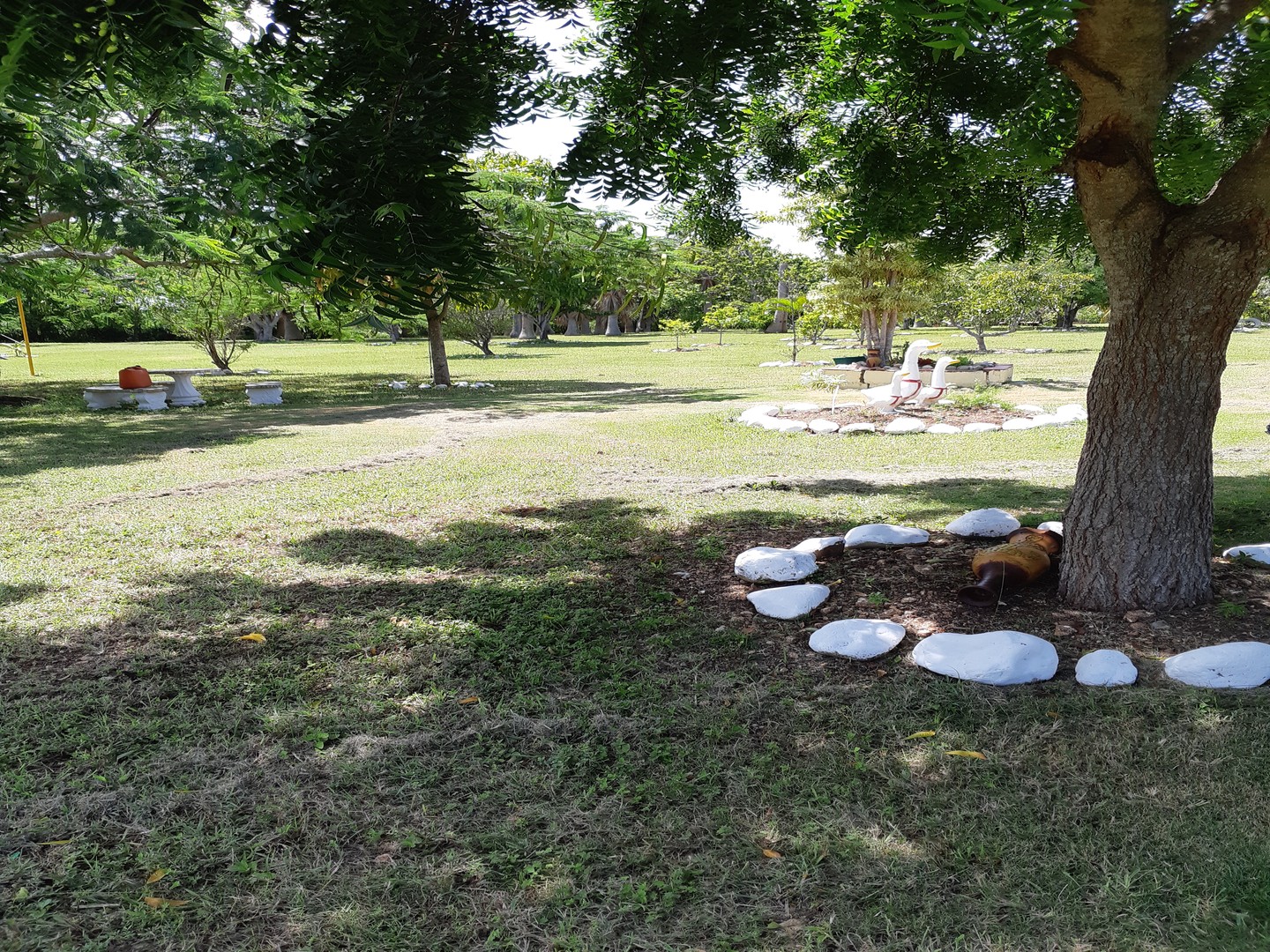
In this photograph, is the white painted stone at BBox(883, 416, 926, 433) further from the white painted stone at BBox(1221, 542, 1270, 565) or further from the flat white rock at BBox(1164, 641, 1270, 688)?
the flat white rock at BBox(1164, 641, 1270, 688)

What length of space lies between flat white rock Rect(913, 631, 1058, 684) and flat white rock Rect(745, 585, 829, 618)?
28.9 inches

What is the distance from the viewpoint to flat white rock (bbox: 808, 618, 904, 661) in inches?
167

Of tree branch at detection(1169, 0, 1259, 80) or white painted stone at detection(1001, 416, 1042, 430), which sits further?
white painted stone at detection(1001, 416, 1042, 430)

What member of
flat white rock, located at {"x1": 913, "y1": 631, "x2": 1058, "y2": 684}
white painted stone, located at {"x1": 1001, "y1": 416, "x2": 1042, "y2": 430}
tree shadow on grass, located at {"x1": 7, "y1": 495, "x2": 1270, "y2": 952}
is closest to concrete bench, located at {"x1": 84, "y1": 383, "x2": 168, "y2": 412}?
tree shadow on grass, located at {"x1": 7, "y1": 495, "x2": 1270, "y2": 952}

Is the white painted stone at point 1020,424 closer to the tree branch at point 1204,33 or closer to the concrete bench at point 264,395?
the tree branch at point 1204,33

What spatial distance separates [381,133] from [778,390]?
59.6ft

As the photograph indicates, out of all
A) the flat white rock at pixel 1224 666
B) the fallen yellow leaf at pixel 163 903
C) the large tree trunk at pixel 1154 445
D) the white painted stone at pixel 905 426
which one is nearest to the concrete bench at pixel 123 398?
the white painted stone at pixel 905 426

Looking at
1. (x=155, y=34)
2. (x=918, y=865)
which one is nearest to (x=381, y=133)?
(x=155, y=34)

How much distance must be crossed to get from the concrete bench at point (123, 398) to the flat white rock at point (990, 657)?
16686mm

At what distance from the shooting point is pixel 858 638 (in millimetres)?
4301

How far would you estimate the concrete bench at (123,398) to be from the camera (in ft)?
55.8

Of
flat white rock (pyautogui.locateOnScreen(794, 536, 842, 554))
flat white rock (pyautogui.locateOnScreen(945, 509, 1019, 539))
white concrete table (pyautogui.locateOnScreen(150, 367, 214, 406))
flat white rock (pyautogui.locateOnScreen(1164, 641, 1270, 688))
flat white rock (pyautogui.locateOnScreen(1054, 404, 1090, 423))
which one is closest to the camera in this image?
flat white rock (pyautogui.locateOnScreen(1164, 641, 1270, 688))

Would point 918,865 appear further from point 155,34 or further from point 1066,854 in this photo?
point 155,34

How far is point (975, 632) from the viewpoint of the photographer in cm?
439
